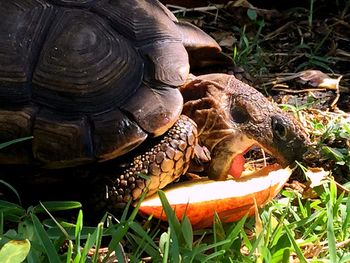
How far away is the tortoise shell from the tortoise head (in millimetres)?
155

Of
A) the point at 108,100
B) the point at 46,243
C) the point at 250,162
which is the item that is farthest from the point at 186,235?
the point at 250,162

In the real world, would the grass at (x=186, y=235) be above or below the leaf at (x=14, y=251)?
below

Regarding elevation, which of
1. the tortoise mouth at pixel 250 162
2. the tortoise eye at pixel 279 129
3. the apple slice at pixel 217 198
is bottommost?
the tortoise mouth at pixel 250 162

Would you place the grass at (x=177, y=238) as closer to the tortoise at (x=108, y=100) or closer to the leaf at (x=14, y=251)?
the leaf at (x=14, y=251)

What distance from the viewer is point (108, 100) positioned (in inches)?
95.1

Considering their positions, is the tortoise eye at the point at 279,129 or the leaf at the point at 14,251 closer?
the leaf at the point at 14,251

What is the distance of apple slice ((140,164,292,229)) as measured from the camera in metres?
2.37

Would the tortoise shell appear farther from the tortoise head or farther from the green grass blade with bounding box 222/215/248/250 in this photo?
the green grass blade with bounding box 222/215/248/250

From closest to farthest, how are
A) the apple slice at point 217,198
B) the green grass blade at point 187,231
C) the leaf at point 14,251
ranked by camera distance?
1. the leaf at point 14,251
2. the green grass blade at point 187,231
3. the apple slice at point 217,198

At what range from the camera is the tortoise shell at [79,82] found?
2377 millimetres

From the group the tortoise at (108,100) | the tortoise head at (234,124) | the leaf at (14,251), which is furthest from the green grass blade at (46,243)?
the tortoise head at (234,124)

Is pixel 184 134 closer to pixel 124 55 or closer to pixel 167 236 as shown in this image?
pixel 124 55

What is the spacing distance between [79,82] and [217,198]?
57cm

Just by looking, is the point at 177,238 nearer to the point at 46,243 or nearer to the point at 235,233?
the point at 235,233
